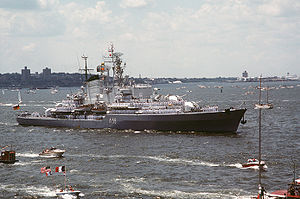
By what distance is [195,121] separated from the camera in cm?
6962

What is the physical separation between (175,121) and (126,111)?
1110 centimetres

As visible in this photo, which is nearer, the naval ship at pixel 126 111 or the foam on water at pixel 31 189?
the foam on water at pixel 31 189

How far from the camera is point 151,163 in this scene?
157ft

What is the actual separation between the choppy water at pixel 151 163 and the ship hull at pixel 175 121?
6.29 ft

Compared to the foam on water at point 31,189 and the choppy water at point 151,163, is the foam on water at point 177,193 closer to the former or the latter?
the choppy water at point 151,163

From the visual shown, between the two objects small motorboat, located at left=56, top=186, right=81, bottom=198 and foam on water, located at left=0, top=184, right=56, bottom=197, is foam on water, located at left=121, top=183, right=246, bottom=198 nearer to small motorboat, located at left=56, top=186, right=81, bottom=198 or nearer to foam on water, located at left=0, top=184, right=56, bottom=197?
small motorboat, located at left=56, top=186, right=81, bottom=198

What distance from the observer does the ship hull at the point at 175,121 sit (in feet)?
225

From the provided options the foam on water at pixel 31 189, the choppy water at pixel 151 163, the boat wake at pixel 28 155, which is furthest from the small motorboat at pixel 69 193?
the boat wake at pixel 28 155

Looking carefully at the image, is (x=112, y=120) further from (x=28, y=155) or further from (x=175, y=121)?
(x=28, y=155)

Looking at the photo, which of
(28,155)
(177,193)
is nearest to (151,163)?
(177,193)

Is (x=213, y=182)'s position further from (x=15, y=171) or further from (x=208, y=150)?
(x=15, y=171)

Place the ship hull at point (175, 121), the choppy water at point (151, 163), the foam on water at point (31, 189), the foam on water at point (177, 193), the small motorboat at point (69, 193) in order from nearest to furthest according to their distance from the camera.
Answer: the foam on water at point (177, 193) < the small motorboat at point (69, 193) < the foam on water at point (31, 189) < the choppy water at point (151, 163) < the ship hull at point (175, 121)

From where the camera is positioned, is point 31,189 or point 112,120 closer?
point 31,189

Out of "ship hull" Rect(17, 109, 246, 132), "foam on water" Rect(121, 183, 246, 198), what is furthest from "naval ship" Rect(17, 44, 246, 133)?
"foam on water" Rect(121, 183, 246, 198)
